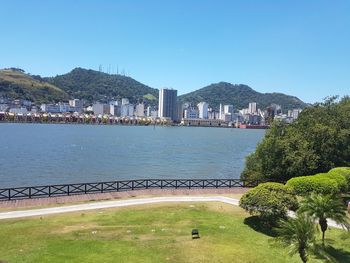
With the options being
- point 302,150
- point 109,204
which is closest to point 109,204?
point 109,204

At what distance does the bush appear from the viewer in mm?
23172

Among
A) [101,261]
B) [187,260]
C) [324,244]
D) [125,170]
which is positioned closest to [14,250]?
[101,261]

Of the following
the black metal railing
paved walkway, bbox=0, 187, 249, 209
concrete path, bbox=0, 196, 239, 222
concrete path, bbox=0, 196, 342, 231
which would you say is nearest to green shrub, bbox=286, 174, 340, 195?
concrete path, bbox=0, 196, 342, 231

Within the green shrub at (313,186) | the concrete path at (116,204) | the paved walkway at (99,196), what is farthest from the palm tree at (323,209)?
the paved walkway at (99,196)

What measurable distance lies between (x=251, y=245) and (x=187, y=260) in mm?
4255

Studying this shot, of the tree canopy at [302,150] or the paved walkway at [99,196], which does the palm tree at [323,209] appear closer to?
the paved walkway at [99,196]

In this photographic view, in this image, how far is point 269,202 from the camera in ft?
75.9

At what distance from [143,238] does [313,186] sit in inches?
548

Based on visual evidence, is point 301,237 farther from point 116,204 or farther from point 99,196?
point 99,196

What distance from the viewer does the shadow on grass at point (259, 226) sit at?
74.7 feet

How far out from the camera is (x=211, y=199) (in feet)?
101

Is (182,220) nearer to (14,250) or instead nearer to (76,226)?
(76,226)

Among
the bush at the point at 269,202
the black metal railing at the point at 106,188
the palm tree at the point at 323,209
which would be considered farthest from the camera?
the black metal railing at the point at 106,188

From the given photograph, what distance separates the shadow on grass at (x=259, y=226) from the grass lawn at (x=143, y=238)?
0.12m
